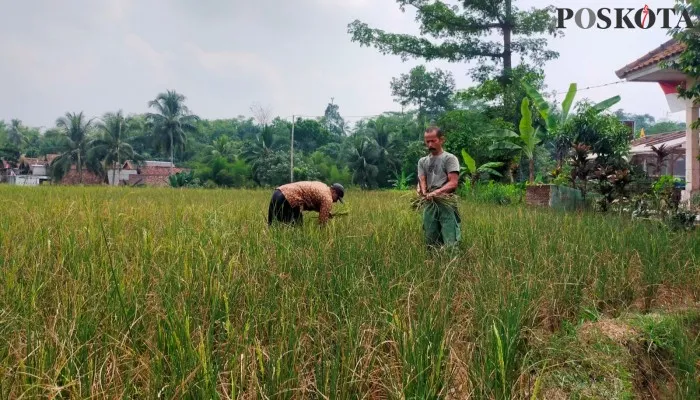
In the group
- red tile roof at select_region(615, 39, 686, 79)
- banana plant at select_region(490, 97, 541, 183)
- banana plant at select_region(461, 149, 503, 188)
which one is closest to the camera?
red tile roof at select_region(615, 39, 686, 79)

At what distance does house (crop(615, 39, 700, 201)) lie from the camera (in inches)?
313

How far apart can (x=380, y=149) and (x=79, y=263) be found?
2734 cm

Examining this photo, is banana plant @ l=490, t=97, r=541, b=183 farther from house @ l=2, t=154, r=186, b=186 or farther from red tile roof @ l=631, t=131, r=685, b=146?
house @ l=2, t=154, r=186, b=186

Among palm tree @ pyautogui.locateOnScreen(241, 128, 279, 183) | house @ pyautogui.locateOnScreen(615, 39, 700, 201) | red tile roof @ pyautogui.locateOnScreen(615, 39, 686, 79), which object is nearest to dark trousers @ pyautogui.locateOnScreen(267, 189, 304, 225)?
house @ pyautogui.locateOnScreen(615, 39, 700, 201)

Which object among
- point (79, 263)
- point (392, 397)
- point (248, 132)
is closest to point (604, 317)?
point (392, 397)

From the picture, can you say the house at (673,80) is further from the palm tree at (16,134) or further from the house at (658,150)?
the palm tree at (16,134)

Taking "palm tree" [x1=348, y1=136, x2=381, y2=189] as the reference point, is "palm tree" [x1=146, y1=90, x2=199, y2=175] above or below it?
above

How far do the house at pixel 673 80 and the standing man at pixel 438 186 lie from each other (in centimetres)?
546

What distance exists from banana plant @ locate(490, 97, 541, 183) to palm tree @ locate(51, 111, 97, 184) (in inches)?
1354

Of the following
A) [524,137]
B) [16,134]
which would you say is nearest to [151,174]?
[16,134]

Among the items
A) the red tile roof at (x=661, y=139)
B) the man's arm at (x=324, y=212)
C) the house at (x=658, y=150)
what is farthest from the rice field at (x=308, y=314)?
the red tile roof at (x=661, y=139)

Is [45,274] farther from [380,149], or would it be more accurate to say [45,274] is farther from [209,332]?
[380,149]

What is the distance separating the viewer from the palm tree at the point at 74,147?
37.6 meters

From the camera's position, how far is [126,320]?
207cm
